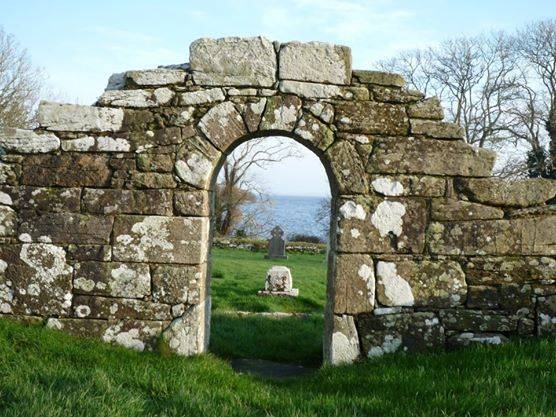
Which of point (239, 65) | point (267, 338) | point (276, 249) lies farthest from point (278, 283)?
point (276, 249)

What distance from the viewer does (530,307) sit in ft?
16.6

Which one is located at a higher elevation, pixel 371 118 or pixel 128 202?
pixel 371 118

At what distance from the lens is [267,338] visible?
6.82 m

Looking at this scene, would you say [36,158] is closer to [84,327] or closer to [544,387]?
[84,327]

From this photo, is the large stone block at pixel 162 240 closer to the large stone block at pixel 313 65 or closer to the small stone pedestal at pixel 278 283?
the large stone block at pixel 313 65

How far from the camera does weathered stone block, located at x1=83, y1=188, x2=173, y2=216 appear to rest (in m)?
5.07

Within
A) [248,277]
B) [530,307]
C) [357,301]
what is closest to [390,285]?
[357,301]

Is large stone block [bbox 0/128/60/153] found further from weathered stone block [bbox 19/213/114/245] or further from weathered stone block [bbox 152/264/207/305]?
weathered stone block [bbox 152/264/207/305]

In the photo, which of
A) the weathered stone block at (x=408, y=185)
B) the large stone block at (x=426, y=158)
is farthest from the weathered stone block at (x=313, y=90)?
the weathered stone block at (x=408, y=185)

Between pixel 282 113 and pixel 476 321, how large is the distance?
2.69m

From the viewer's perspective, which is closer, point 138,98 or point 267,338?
point 138,98

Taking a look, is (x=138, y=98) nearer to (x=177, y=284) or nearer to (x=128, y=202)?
(x=128, y=202)

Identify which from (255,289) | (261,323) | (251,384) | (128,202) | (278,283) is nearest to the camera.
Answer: (251,384)

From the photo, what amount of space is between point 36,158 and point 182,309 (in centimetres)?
205
